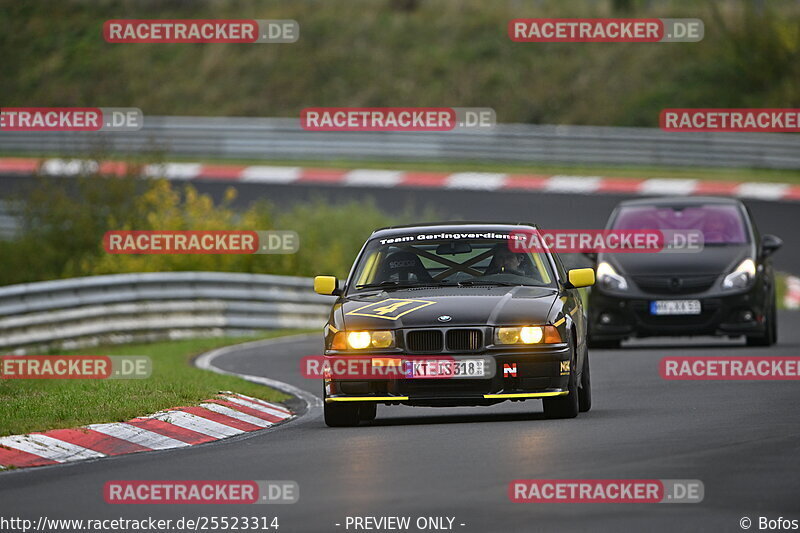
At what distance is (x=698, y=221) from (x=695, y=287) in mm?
1126

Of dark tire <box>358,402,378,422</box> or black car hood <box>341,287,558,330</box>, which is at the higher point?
black car hood <box>341,287,558,330</box>

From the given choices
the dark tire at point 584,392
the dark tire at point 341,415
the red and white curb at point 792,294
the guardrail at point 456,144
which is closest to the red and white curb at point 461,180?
the guardrail at point 456,144

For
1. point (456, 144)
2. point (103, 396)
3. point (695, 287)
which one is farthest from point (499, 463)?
point (456, 144)

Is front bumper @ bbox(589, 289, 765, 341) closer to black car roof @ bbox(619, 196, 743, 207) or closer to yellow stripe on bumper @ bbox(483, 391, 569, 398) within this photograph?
black car roof @ bbox(619, 196, 743, 207)

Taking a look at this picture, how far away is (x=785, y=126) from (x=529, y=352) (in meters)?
30.9

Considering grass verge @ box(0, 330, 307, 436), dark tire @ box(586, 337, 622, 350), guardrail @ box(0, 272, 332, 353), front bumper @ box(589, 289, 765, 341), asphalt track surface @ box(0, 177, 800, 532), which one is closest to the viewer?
asphalt track surface @ box(0, 177, 800, 532)

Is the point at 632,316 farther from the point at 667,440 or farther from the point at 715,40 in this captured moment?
the point at 715,40

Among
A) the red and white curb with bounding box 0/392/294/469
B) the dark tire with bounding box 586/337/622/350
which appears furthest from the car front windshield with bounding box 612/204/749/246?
the red and white curb with bounding box 0/392/294/469

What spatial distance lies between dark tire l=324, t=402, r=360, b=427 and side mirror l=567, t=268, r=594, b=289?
1.96 m

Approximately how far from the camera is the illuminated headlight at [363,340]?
40.2 feet

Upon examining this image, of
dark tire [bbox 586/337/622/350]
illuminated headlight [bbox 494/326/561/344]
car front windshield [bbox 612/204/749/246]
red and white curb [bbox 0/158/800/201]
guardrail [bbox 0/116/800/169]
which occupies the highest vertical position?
guardrail [bbox 0/116/800/169]

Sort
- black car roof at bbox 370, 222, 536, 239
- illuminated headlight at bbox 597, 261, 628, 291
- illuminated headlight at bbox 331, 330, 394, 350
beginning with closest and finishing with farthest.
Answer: illuminated headlight at bbox 331, 330, 394, 350, black car roof at bbox 370, 222, 536, 239, illuminated headlight at bbox 597, 261, 628, 291

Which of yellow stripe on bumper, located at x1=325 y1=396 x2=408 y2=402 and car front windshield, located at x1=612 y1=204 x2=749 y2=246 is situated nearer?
yellow stripe on bumper, located at x1=325 y1=396 x2=408 y2=402

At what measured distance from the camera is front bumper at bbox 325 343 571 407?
12148mm
